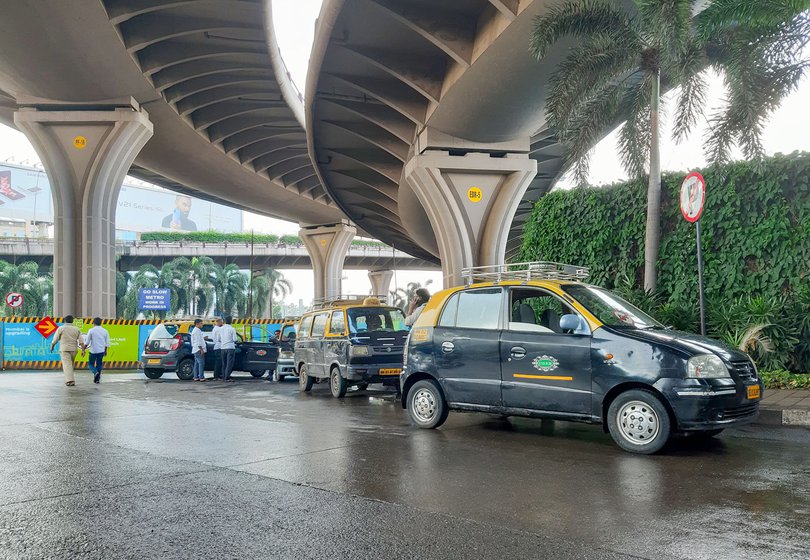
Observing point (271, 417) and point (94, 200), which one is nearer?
point (271, 417)

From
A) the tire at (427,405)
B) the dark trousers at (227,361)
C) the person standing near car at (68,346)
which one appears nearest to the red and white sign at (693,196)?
the tire at (427,405)

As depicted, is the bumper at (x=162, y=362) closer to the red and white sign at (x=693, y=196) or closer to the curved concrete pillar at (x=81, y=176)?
the curved concrete pillar at (x=81, y=176)

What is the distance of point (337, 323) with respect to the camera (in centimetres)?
1369

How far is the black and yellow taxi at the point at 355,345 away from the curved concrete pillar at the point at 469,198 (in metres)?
10.4

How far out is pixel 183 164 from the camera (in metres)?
36.0

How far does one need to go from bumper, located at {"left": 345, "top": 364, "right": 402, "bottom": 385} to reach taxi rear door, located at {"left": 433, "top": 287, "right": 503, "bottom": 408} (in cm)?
435

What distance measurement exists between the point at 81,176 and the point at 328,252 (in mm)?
28425

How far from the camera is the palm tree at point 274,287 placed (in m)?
92.1

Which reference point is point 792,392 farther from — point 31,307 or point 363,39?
point 31,307

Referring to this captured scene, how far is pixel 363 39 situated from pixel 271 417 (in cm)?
1261

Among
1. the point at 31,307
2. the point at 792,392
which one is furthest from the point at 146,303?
the point at 792,392

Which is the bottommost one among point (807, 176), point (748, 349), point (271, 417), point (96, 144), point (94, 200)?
point (271, 417)

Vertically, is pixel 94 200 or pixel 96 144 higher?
pixel 96 144

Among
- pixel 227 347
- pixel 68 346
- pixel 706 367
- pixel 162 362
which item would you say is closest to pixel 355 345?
pixel 227 347
